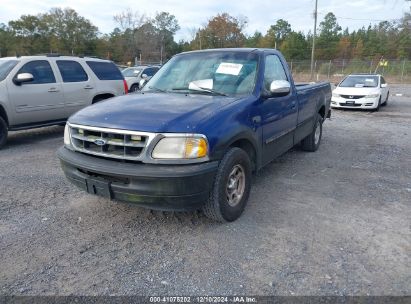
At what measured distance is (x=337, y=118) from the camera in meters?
11.8

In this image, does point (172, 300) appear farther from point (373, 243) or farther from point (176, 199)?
point (373, 243)

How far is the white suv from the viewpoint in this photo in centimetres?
700

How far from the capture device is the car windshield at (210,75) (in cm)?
423

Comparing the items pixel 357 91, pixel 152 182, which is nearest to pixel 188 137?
pixel 152 182

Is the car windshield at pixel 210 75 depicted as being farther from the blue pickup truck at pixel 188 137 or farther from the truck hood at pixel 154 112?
the truck hood at pixel 154 112

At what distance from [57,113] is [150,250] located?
560cm

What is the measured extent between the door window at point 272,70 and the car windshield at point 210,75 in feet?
0.68

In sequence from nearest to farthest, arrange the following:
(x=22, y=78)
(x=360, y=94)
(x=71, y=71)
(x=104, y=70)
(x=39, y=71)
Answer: (x=22, y=78), (x=39, y=71), (x=71, y=71), (x=104, y=70), (x=360, y=94)

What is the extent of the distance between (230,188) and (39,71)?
18.9ft

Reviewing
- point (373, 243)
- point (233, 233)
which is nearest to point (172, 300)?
point (233, 233)

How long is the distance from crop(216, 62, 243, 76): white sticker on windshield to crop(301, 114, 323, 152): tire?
285cm

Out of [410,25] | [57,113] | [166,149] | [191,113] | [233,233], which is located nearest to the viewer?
[166,149]

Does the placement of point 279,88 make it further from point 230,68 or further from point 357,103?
point 357,103

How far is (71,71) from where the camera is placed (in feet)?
26.8
